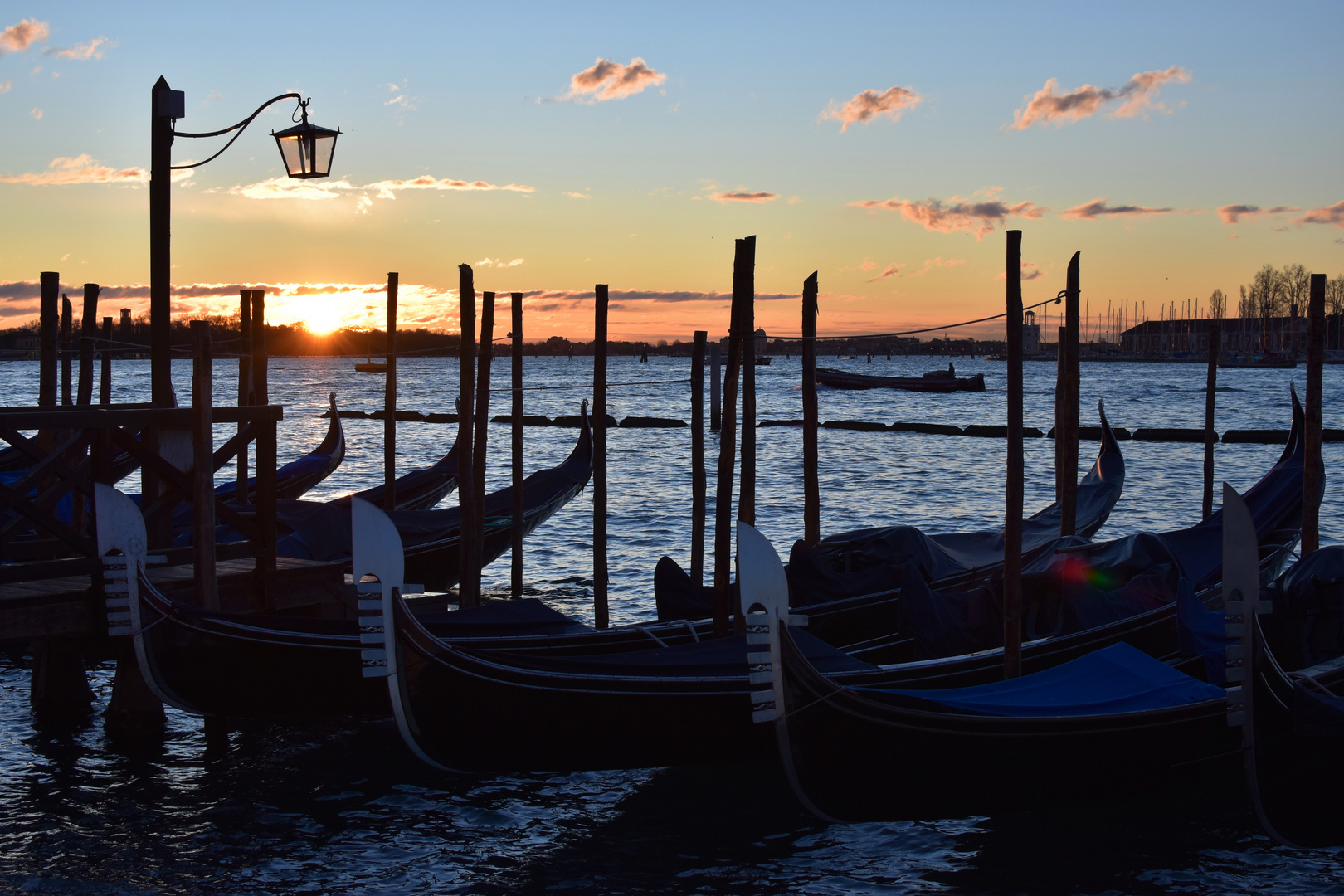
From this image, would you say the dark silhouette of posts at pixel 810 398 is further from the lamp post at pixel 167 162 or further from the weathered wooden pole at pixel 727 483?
the lamp post at pixel 167 162

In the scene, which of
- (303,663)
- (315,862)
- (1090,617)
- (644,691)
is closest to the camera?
(315,862)

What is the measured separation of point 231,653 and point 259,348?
500 centimetres

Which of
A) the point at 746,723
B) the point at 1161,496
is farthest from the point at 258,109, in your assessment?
the point at 1161,496

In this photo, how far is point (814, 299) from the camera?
9.19 meters

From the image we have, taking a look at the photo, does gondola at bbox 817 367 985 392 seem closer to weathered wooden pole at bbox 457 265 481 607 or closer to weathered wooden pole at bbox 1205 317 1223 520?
weathered wooden pole at bbox 1205 317 1223 520

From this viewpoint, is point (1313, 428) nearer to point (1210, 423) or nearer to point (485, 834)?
point (1210, 423)

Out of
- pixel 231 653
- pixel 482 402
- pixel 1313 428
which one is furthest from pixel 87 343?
pixel 1313 428

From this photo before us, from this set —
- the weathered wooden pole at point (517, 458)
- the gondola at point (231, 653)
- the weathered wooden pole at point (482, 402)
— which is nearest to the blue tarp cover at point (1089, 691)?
the gondola at point (231, 653)

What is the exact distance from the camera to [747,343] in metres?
6.62

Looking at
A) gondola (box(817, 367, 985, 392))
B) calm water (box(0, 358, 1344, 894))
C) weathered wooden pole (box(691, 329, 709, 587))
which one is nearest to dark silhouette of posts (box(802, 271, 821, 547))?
weathered wooden pole (box(691, 329, 709, 587))

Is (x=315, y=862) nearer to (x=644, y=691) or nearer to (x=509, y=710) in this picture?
(x=509, y=710)

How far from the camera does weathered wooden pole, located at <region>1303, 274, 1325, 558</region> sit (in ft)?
25.2

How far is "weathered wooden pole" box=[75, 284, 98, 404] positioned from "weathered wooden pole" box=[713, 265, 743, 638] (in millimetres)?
6493

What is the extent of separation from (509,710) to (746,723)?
1083mm
